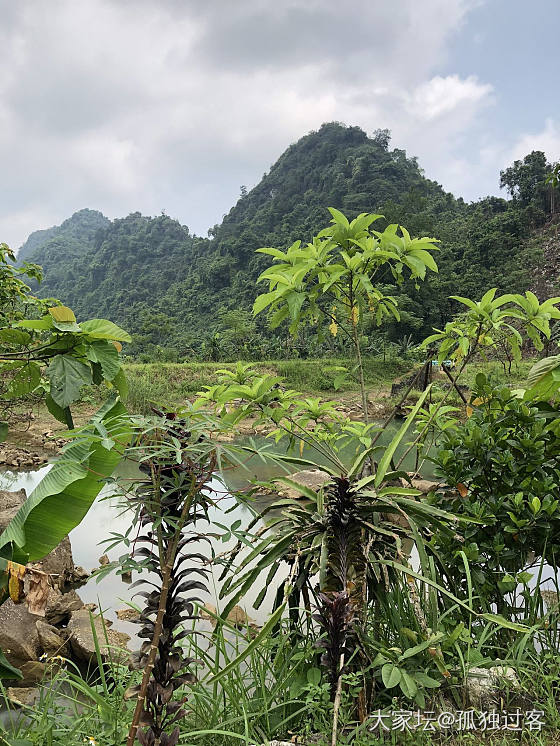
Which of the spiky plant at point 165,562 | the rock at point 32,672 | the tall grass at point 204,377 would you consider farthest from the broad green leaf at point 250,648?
the tall grass at point 204,377

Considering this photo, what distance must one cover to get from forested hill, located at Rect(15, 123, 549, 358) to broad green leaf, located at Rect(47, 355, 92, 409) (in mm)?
10913

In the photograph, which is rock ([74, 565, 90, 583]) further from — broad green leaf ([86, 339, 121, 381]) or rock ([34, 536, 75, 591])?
broad green leaf ([86, 339, 121, 381])

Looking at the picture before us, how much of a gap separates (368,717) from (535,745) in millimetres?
332

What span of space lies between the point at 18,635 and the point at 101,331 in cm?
169

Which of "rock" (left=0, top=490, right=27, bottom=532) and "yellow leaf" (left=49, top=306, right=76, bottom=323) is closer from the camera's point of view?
"yellow leaf" (left=49, top=306, right=76, bottom=323)

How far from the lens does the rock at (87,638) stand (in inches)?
81.9

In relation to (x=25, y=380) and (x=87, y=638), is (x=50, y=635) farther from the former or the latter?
(x=25, y=380)

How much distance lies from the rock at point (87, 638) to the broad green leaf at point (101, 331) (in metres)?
1.48

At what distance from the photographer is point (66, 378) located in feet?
3.27

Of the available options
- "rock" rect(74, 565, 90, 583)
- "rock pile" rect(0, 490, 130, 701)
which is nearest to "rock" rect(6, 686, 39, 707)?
"rock pile" rect(0, 490, 130, 701)

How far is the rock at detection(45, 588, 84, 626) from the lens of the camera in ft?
8.11

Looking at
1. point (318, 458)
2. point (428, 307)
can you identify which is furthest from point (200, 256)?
point (318, 458)

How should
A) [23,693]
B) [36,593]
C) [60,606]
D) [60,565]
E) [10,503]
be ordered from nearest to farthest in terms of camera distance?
[23,693] < [36,593] < [60,606] < [60,565] < [10,503]

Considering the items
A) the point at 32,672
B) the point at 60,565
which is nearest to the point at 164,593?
the point at 32,672
